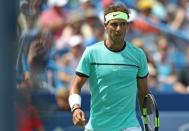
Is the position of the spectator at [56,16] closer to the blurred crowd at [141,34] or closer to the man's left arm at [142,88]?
the blurred crowd at [141,34]

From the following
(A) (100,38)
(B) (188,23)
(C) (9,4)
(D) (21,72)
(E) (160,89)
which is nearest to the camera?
(C) (9,4)

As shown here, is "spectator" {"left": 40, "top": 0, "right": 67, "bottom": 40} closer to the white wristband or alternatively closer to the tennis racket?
the tennis racket

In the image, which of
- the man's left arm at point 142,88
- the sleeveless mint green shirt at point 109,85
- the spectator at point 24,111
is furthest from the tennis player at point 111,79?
the spectator at point 24,111

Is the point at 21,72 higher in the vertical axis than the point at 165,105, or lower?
higher

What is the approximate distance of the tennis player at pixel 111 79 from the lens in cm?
547

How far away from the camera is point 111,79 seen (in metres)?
5.47

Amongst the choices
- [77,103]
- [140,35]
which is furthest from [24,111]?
[140,35]

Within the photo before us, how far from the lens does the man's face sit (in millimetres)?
5434

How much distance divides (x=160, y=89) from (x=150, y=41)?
147 centimetres

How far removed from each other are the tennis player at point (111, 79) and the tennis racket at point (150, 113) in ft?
0.78

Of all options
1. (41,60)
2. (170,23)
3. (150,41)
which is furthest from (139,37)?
(41,60)

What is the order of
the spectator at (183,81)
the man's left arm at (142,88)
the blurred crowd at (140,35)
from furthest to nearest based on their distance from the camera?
1. the spectator at (183,81)
2. the blurred crowd at (140,35)
3. the man's left arm at (142,88)

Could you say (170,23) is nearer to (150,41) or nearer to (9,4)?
(150,41)

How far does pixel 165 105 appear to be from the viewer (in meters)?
9.47
